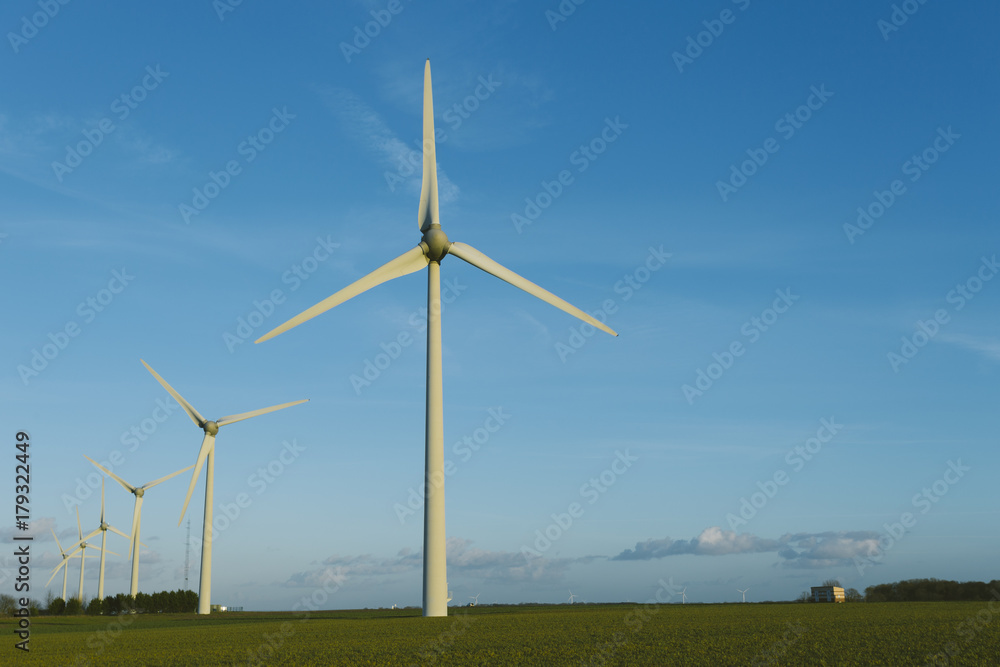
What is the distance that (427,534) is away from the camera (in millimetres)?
42656

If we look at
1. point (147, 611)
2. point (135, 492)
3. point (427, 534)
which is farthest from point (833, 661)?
point (135, 492)

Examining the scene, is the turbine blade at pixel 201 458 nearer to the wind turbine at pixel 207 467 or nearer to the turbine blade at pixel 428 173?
the wind turbine at pixel 207 467

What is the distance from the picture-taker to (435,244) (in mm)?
49438

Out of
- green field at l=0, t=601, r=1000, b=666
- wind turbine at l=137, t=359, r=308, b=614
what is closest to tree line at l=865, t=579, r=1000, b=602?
green field at l=0, t=601, r=1000, b=666

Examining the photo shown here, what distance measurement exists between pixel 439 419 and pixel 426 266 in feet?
34.3

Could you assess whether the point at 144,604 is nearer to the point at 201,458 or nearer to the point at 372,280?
the point at 201,458

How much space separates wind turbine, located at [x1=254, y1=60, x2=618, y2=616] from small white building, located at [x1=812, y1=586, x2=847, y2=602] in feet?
154

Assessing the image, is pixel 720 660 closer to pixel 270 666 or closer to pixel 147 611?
pixel 270 666

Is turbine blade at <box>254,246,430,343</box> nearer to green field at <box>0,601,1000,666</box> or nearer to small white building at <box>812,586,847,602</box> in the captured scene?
green field at <box>0,601,1000,666</box>

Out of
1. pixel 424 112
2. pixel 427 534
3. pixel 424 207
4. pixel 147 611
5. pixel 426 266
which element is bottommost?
pixel 147 611

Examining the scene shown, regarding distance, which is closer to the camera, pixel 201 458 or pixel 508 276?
pixel 508 276

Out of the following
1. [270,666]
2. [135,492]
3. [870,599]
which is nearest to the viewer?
[270,666]

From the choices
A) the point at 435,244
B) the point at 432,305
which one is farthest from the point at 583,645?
the point at 435,244

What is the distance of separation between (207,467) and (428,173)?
143 ft
